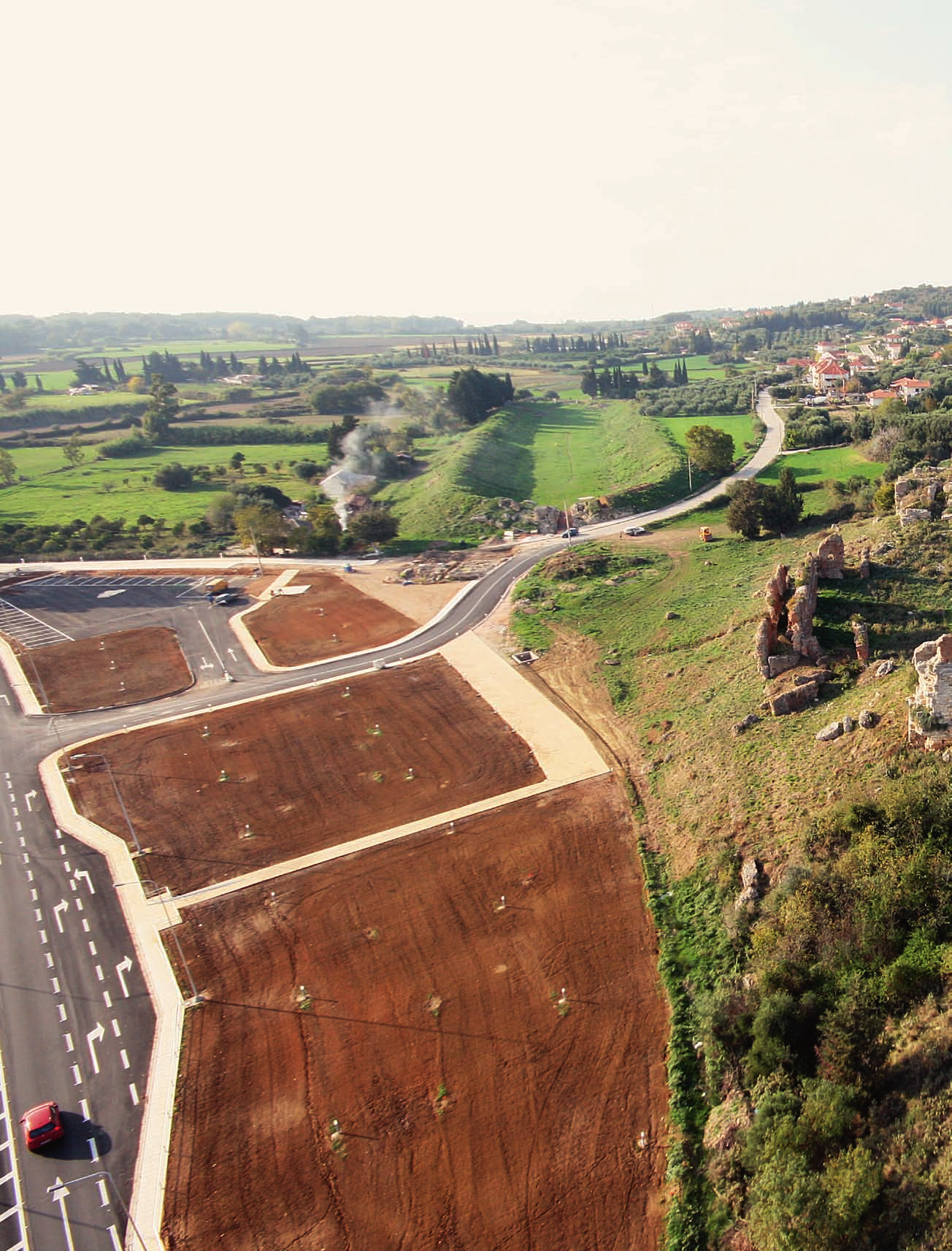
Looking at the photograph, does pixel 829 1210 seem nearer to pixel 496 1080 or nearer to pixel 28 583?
A: pixel 496 1080


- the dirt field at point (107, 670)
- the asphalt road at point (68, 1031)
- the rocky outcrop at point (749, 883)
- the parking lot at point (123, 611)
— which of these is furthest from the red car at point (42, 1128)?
the parking lot at point (123, 611)

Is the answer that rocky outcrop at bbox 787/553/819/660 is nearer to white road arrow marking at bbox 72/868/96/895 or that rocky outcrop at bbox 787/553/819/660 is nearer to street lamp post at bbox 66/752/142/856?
street lamp post at bbox 66/752/142/856

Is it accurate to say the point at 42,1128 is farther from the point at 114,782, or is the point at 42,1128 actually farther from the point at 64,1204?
the point at 114,782

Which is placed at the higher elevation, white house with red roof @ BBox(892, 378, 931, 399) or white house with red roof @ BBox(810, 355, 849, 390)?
white house with red roof @ BBox(810, 355, 849, 390)

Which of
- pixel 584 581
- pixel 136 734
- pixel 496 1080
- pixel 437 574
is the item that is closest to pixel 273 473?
pixel 437 574

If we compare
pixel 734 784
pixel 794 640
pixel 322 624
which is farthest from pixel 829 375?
pixel 734 784

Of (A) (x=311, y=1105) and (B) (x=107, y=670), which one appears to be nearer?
(A) (x=311, y=1105)

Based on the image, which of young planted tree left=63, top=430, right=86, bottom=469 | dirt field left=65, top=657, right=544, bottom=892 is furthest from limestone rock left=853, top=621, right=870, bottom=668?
young planted tree left=63, top=430, right=86, bottom=469
